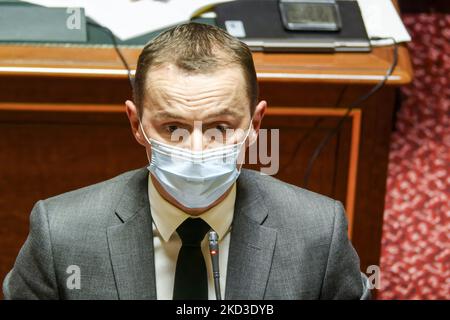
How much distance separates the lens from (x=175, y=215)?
3.94 feet

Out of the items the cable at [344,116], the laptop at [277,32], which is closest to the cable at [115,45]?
the laptop at [277,32]

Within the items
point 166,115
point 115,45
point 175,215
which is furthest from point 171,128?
point 115,45

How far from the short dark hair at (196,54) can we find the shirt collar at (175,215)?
147 millimetres

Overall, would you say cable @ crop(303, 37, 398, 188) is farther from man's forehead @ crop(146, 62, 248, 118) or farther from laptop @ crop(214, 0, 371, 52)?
man's forehead @ crop(146, 62, 248, 118)

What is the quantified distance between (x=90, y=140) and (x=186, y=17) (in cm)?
36

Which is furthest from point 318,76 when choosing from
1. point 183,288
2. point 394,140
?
point 394,140

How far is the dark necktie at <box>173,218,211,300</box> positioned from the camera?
1184 mm

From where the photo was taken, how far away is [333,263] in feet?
4.04

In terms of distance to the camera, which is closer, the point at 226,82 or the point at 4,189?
the point at 226,82

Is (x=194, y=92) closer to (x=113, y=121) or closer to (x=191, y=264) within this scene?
(x=191, y=264)

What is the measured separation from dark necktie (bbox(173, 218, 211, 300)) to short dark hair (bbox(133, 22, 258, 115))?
19cm
